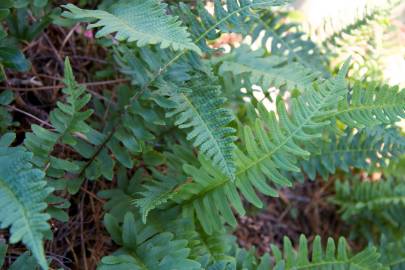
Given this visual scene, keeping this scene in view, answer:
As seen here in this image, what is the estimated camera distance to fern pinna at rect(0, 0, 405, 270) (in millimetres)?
1500

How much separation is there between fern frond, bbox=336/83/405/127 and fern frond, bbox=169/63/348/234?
0.27 feet

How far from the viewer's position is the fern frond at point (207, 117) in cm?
149

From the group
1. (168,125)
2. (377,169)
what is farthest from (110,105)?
(377,169)

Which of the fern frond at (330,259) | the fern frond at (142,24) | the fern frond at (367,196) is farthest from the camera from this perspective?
the fern frond at (367,196)

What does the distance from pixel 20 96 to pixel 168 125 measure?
0.61m

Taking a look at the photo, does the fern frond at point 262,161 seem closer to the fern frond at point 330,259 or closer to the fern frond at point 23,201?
the fern frond at point 330,259

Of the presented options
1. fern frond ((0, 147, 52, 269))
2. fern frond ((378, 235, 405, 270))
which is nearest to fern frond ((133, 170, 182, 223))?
fern frond ((0, 147, 52, 269))

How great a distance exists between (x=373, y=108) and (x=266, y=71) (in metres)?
0.49

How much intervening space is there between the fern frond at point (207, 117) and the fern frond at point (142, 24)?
217mm

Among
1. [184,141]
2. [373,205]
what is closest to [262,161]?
[184,141]

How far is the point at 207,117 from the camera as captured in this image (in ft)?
5.26

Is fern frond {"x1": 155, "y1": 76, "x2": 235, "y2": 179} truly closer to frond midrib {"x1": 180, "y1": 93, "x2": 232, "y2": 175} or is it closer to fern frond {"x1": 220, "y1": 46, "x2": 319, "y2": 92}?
frond midrib {"x1": 180, "y1": 93, "x2": 232, "y2": 175}

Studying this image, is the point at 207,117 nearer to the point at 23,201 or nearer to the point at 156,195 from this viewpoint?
the point at 156,195

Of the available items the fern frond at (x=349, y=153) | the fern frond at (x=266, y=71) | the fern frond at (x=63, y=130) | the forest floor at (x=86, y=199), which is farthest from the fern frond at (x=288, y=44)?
the fern frond at (x=63, y=130)
